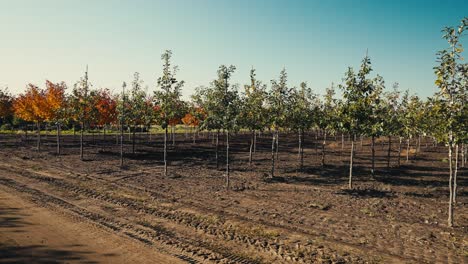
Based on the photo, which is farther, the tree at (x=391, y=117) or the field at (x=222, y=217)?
the tree at (x=391, y=117)

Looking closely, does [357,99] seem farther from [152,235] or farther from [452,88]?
[152,235]

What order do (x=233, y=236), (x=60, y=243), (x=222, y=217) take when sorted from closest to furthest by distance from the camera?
(x=60, y=243) → (x=233, y=236) → (x=222, y=217)

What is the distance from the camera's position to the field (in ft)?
35.3

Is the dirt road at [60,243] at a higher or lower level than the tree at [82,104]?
lower

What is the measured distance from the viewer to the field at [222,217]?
1076 centimetres

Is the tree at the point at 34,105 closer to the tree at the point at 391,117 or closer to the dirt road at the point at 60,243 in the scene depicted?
the dirt road at the point at 60,243

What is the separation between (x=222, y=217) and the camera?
582 inches

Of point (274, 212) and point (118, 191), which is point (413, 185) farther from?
point (118, 191)

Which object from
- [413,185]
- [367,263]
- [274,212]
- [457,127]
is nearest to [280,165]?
[413,185]

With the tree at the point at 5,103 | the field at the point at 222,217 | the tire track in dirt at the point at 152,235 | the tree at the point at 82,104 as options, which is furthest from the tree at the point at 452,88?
the tree at the point at 5,103

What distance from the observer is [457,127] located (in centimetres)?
1379

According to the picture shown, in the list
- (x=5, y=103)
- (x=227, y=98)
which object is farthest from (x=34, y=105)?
(x=227, y=98)

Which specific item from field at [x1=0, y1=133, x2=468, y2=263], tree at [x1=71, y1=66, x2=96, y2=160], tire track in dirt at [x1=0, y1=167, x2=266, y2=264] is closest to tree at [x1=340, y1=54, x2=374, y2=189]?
field at [x1=0, y1=133, x2=468, y2=263]

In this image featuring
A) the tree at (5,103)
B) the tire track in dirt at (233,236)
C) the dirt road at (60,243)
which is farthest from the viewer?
the tree at (5,103)
